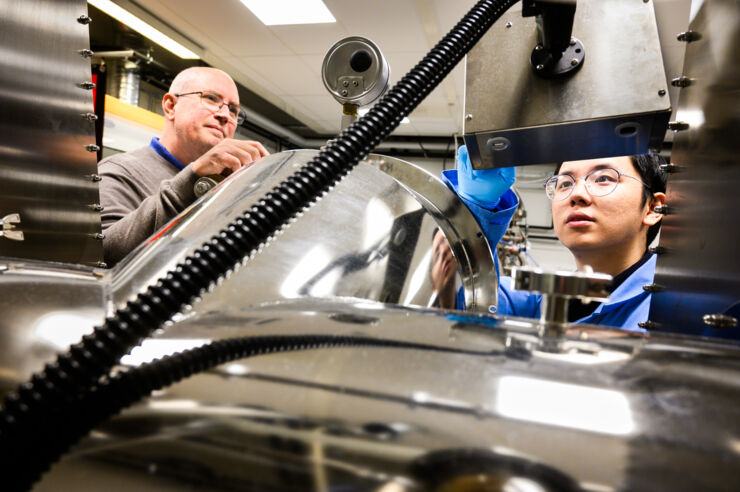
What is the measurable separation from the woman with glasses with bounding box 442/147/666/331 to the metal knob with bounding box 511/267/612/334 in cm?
80

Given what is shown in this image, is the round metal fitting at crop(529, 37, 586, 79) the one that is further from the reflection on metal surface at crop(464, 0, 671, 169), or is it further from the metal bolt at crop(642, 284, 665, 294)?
the metal bolt at crop(642, 284, 665, 294)

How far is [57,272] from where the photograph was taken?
0.41 meters

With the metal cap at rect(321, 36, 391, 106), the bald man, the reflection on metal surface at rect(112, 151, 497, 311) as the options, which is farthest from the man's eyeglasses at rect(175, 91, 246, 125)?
the reflection on metal surface at rect(112, 151, 497, 311)

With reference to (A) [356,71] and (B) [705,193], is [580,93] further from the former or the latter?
(A) [356,71]

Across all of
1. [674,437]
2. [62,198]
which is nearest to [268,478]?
[674,437]

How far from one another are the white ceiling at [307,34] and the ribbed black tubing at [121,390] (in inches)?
125

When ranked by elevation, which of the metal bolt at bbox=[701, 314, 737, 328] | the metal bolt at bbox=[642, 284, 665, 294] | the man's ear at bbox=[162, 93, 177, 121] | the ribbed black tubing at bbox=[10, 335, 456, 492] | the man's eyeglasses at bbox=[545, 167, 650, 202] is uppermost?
the man's ear at bbox=[162, 93, 177, 121]

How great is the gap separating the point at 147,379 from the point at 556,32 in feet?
1.89

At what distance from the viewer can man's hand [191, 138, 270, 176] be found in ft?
4.36

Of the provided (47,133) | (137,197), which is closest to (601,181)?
Result: (47,133)

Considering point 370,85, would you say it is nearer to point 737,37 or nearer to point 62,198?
point 737,37

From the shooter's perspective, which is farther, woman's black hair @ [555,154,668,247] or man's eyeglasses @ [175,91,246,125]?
man's eyeglasses @ [175,91,246,125]

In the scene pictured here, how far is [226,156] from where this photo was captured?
4.48 ft

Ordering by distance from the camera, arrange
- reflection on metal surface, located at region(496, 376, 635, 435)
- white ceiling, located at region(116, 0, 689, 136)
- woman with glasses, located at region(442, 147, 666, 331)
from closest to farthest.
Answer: reflection on metal surface, located at region(496, 376, 635, 435) → woman with glasses, located at region(442, 147, 666, 331) → white ceiling, located at region(116, 0, 689, 136)
